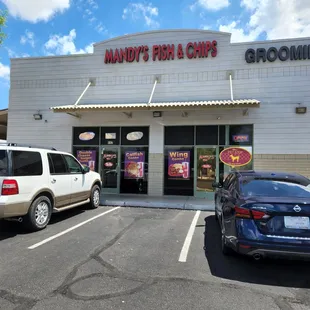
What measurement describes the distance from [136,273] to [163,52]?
1089 centimetres

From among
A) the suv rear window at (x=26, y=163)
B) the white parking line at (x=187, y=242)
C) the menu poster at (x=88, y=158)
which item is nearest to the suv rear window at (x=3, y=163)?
the suv rear window at (x=26, y=163)

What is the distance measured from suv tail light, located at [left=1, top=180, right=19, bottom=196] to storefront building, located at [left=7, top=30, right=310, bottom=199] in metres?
6.30

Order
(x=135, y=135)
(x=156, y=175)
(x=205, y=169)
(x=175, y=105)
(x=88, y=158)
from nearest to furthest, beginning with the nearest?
(x=175, y=105) < (x=205, y=169) < (x=156, y=175) < (x=135, y=135) < (x=88, y=158)

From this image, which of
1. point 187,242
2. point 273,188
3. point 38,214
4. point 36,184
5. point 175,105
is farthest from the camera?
point 175,105

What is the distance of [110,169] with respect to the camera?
44.2 feet

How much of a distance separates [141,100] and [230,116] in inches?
161

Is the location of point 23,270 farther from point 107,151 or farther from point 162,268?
point 107,151

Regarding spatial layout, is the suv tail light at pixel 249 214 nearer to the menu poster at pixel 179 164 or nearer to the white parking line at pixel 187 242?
the white parking line at pixel 187 242

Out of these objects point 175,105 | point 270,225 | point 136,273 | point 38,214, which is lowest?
point 136,273

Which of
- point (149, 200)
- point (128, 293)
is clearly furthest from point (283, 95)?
point (128, 293)

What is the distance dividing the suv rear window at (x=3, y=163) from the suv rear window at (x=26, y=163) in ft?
0.46

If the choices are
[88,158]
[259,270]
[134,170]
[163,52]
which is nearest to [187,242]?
[259,270]

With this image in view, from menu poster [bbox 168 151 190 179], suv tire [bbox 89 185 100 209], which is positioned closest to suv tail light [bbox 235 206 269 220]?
suv tire [bbox 89 185 100 209]

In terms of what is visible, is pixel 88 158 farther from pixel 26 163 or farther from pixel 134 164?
pixel 26 163
